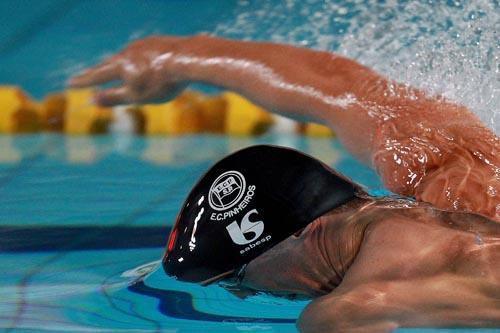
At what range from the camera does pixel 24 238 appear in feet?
7.66

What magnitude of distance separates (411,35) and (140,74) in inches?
32.9

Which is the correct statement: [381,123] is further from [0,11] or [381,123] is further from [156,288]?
[0,11]

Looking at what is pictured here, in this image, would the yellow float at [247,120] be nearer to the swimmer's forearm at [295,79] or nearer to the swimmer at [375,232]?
the swimmer's forearm at [295,79]

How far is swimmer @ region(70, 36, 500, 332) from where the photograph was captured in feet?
4.89

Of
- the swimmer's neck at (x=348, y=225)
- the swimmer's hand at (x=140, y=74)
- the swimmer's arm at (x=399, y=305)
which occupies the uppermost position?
the swimmer's hand at (x=140, y=74)

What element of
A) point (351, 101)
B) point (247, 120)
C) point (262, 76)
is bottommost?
point (247, 120)

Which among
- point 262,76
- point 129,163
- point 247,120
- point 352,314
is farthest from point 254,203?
point 247,120

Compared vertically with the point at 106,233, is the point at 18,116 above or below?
above

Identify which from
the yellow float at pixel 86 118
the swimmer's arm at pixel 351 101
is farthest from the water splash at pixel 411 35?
the yellow float at pixel 86 118

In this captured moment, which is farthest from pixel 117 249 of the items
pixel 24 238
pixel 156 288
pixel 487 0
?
pixel 487 0

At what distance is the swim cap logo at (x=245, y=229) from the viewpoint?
64.1 inches

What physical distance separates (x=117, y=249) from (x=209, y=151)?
3.42ft

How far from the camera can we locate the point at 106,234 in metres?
2.44

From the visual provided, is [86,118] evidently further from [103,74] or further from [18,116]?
[103,74]
